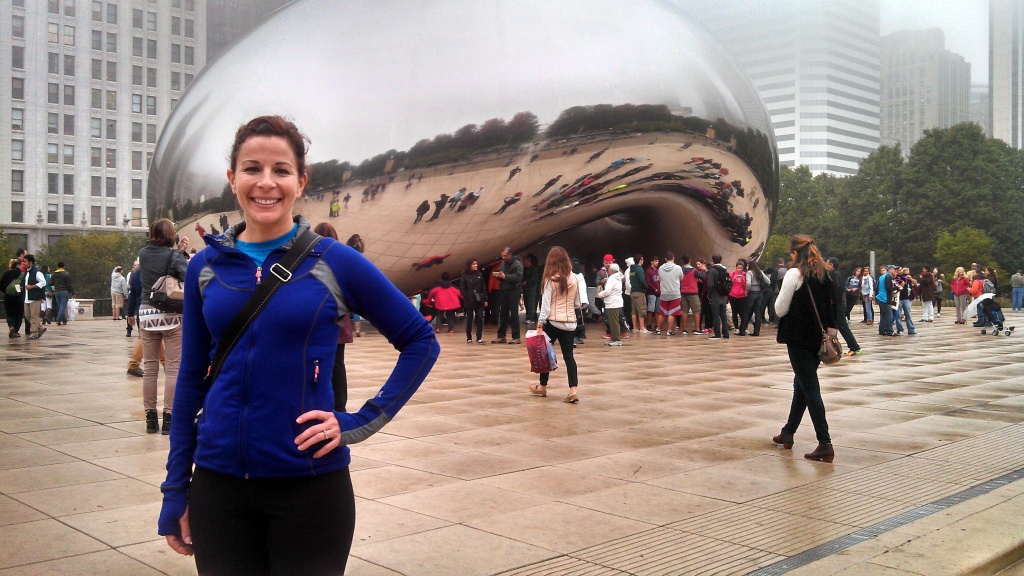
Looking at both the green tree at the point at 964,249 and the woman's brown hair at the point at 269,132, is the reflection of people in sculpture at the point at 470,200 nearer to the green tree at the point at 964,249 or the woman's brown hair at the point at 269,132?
the woman's brown hair at the point at 269,132

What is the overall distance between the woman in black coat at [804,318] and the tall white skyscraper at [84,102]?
73878 millimetres

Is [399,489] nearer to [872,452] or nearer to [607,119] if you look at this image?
[872,452]

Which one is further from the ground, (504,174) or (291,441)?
(504,174)

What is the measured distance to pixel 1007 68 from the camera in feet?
217

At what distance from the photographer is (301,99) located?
16.3 m

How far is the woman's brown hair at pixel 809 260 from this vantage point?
652cm

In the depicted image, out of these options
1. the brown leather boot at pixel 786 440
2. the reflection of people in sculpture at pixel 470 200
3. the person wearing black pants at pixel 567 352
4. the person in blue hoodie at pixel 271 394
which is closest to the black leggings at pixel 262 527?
the person in blue hoodie at pixel 271 394

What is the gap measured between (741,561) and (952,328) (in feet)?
68.1

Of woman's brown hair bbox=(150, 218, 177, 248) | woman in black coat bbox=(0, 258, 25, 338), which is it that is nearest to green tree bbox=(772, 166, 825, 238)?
woman in black coat bbox=(0, 258, 25, 338)

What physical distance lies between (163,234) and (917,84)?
201 meters

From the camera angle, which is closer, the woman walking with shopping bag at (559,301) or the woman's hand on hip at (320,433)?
the woman's hand on hip at (320,433)

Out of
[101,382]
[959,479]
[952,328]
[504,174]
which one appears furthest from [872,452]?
[952,328]

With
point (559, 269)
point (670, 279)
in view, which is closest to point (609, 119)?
point (670, 279)

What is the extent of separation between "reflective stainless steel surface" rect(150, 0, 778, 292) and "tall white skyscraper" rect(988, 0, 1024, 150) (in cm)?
1213
